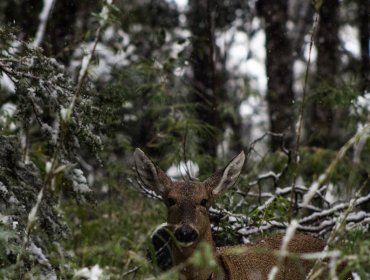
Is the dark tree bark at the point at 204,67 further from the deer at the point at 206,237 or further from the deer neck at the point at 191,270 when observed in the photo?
the deer neck at the point at 191,270

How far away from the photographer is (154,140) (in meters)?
10.9

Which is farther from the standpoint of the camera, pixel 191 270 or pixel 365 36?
pixel 365 36

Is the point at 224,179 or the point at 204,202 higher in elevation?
the point at 224,179

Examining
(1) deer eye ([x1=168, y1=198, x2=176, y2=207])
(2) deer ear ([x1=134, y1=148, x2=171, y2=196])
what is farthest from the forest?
(1) deer eye ([x1=168, y1=198, x2=176, y2=207])

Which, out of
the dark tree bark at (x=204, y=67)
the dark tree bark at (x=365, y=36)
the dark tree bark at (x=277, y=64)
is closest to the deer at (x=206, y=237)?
the dark tree bark at (x=204, y=67)

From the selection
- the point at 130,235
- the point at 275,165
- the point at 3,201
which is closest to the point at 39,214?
the point at 3,201

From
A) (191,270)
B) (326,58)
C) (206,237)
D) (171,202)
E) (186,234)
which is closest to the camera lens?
(186,234)

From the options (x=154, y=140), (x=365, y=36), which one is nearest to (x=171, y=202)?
(x=154, y=140)

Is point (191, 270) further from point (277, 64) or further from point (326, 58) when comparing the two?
point (326, 58)

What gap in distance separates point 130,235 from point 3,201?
3.43 meters

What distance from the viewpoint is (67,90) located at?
4875 mm

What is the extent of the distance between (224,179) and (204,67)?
7.20m

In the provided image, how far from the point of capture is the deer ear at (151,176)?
5402 millimetres

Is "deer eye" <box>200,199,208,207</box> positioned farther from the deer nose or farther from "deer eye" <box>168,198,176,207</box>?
the deer nose
